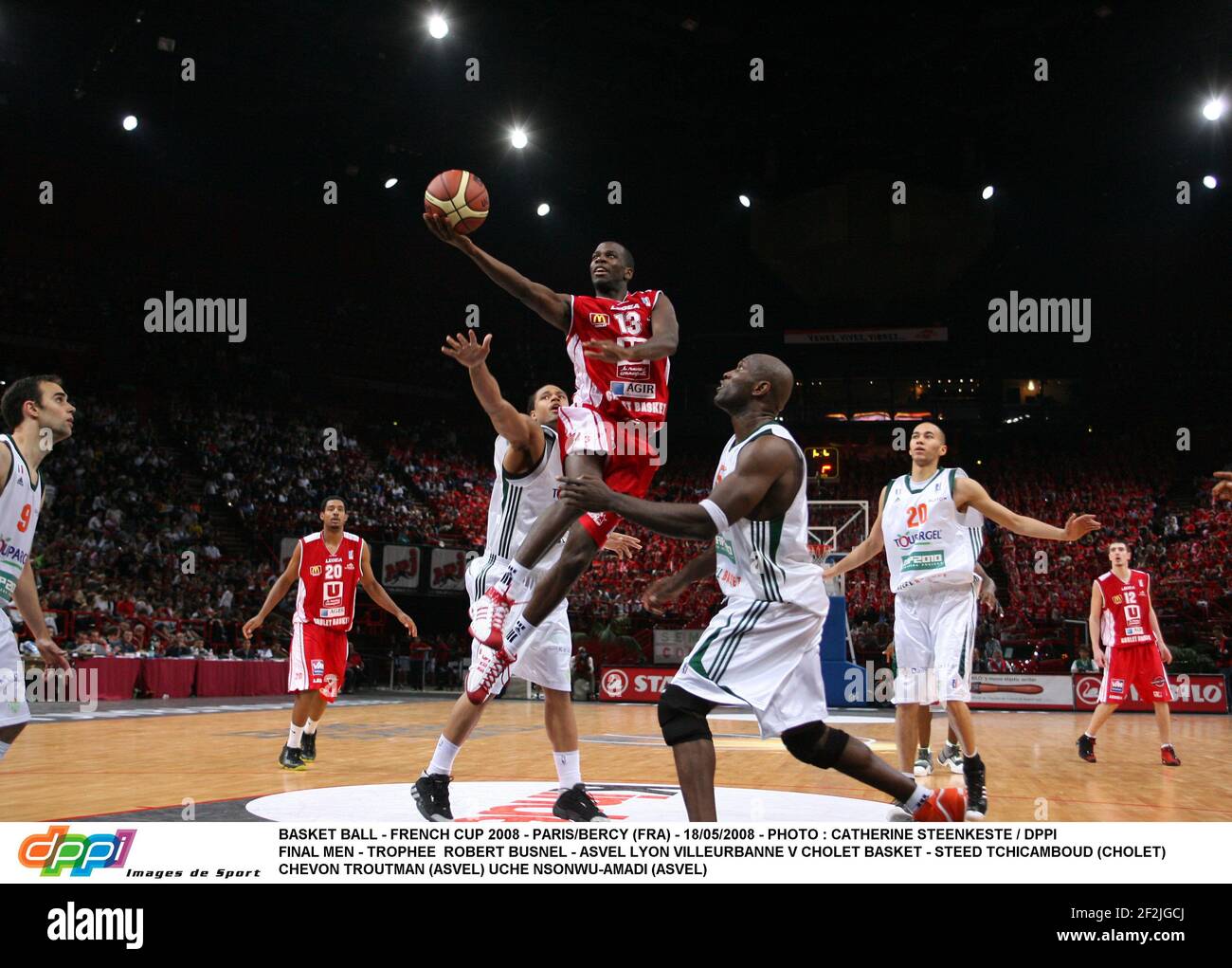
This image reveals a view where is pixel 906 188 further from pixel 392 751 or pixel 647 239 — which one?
pixel 392 751

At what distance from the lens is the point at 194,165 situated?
88.1ft

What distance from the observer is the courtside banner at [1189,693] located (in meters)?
19.3

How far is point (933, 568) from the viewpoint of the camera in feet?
22.7

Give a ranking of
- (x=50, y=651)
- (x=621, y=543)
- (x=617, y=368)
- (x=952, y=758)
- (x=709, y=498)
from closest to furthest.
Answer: (x=709, y=498), (x=50, y=651), (x=621, y=543), (x=617, y=368), (x=952, y=758)

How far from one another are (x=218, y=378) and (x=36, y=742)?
20.3m

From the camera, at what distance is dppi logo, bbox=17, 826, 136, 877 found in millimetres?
3348

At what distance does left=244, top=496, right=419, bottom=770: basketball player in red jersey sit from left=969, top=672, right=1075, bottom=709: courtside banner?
14.0m

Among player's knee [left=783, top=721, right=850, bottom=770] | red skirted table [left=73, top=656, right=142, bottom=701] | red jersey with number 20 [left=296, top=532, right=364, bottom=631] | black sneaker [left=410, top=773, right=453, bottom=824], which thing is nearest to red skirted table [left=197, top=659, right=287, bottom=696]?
red skirted table [left=73, top=656, right=142, bottom=701]

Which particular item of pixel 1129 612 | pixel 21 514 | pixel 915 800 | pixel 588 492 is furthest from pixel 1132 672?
pixel 21 514

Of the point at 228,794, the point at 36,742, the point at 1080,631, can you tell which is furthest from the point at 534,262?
the point at 228,794

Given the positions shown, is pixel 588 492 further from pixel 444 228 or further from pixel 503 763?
pixel 503 763

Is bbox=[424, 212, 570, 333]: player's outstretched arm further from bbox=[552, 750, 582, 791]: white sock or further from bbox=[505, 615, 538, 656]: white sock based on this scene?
bbox=[552, 750, 582, 791]: white sock

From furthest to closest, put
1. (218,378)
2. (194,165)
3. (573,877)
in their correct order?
(218,378), (194,165), (573,877)

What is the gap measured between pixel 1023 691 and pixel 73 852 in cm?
1878
